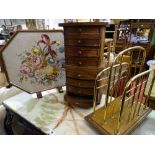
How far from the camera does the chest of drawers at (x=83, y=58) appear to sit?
1020mm

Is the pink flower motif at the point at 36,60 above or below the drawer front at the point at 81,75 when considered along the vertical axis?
above

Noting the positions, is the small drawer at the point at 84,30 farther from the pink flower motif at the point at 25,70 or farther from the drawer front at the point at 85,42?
the pink flower motif at the point at 25,70

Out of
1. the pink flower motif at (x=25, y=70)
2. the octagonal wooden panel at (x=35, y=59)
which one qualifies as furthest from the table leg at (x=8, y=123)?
the pink flower motif at (x=25, y=70)

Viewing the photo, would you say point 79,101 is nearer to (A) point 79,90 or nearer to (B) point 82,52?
(A) point 79,90

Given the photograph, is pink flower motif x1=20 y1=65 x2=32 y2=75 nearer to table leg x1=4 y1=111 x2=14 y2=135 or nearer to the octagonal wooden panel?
the octagonal wooden panel

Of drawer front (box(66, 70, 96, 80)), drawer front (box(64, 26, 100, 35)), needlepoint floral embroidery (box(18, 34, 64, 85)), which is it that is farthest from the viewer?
needlepoint floral embroidery (box(18, 34, 64, 85))

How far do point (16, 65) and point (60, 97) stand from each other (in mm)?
492

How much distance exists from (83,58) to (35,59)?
433 mm

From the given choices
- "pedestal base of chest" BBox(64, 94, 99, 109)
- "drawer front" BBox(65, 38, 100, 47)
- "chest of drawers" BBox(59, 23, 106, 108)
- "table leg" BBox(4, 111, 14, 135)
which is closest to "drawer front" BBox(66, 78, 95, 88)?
"chest of drawers" BBox(59, 23, 106, 108)

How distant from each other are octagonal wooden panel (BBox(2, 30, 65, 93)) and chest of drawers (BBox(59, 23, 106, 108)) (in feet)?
0.55

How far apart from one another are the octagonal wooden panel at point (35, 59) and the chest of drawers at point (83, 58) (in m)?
0.17

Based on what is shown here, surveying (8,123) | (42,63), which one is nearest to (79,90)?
(42,63)

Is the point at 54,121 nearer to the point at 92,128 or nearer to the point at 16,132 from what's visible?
the point at 92,128

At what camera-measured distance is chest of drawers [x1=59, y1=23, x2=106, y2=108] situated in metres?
1.02
